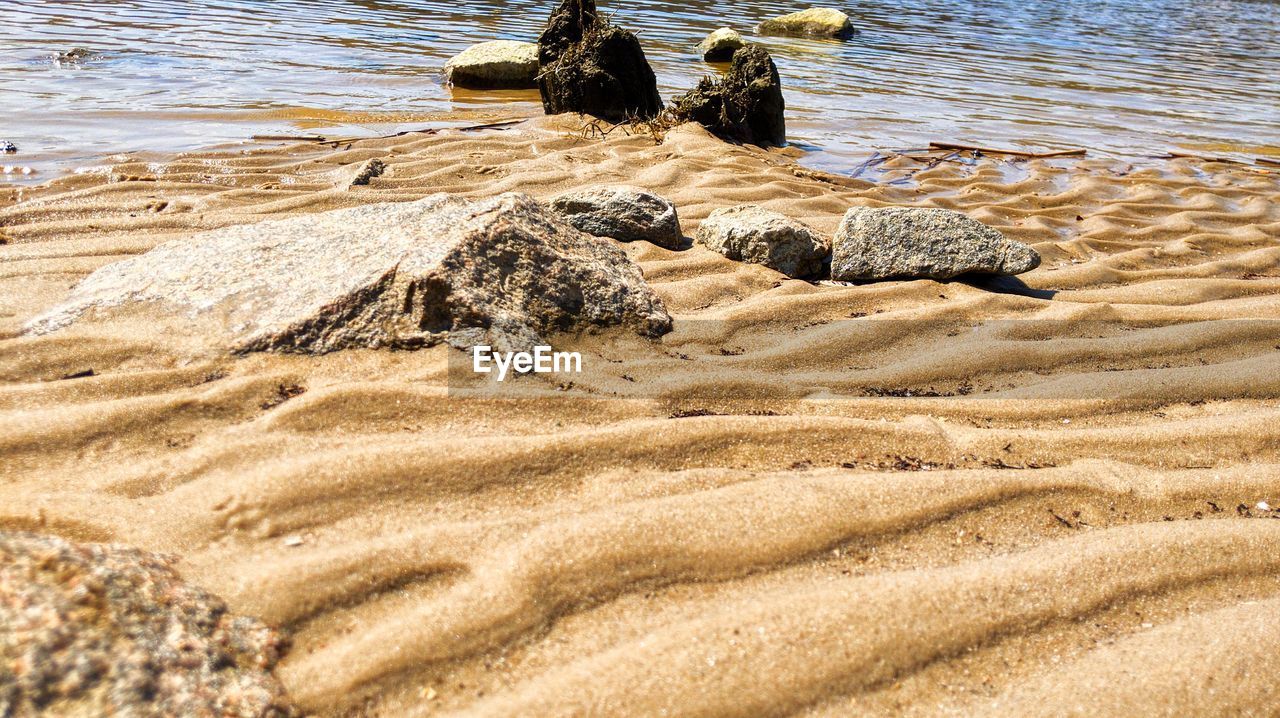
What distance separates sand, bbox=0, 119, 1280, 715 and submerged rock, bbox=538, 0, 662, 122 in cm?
420

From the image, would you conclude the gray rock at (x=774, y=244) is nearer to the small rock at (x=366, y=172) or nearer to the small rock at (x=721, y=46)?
the small rock at (x=366, y=172)

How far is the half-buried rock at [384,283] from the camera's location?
2.36 m

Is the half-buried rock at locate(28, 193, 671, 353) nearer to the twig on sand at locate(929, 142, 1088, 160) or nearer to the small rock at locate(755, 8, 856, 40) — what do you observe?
the twig on sand at locate(929, 142, 1088, 160)

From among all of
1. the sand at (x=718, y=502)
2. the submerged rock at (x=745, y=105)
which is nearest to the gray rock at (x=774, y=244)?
the sand at (x=718, y=502)

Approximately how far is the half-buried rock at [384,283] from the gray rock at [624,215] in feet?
2.56

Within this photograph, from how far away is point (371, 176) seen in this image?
483 cm

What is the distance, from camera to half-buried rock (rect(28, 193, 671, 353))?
2359mm

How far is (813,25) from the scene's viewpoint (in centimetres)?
1438

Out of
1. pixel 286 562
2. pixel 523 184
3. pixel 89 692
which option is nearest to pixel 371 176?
pixel 523 184

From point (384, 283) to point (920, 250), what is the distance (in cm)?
217

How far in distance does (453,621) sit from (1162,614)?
137 centimetres

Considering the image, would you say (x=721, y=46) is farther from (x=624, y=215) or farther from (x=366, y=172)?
(x=624, y=215)

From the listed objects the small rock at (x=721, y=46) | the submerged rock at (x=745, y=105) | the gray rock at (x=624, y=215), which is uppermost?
the small rock at (x=721, y=46)

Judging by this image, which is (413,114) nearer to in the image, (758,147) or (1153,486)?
(758,147)
